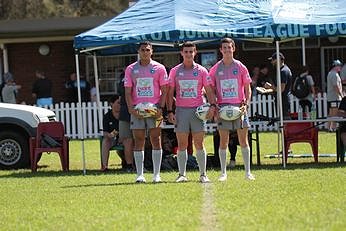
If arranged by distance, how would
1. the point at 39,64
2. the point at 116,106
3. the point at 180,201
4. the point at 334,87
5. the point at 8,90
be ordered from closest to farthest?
the point at 180,201, the point at 116,106, the point at 334,87, the point at 8,90, the point at 39,64

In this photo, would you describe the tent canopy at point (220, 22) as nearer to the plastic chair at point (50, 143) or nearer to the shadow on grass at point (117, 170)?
the plastic chair at point (50, 143)

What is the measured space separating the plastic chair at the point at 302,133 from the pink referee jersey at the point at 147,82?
3.94 meters

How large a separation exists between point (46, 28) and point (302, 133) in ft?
45.4

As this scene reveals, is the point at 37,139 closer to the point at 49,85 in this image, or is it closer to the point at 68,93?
the point at 49,85

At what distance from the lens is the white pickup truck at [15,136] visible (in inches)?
665

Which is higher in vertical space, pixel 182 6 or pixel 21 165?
pixel 182 6

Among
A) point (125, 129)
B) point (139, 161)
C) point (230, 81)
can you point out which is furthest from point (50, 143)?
point (230, 81)

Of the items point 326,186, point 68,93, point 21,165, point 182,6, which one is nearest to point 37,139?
point 21,165

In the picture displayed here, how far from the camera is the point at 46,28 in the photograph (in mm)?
27812

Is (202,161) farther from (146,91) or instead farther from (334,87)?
(334,87)

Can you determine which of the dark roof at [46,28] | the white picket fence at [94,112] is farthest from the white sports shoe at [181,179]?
the dark roof at [46,28]

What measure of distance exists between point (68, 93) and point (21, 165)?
11770 mm

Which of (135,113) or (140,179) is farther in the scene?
(140,179)

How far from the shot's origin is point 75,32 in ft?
90.2
